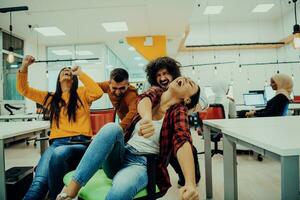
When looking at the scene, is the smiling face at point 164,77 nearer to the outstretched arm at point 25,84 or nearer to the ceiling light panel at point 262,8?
the outstretched arm at point 25,84

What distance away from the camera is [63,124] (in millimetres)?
2133

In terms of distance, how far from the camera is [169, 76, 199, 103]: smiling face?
1541 mm

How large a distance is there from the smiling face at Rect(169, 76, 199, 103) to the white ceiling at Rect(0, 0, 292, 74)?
426 centimetres

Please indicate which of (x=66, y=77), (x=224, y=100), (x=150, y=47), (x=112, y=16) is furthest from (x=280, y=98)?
(x=150, y=47)

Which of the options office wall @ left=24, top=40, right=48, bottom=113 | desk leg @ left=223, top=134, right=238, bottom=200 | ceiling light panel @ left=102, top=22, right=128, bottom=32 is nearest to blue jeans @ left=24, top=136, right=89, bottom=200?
desk leg @ left=223, top=134, right=238, bottom=200

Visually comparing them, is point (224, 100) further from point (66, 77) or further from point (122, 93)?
point (66, 77)

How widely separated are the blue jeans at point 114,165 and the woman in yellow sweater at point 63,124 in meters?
0.47

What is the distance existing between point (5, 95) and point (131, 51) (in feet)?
18.0

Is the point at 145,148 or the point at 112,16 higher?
the point at 112,16

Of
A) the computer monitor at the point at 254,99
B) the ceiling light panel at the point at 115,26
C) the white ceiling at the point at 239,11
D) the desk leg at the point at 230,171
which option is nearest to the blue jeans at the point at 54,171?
the desk leg at the point at 230,171

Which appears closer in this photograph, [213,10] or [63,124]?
[63,124]

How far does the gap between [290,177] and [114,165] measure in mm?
873

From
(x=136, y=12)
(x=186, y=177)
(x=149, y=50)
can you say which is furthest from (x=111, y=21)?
(x=186, y=177)

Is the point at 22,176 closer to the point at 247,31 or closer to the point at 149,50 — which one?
the point at 149,50
